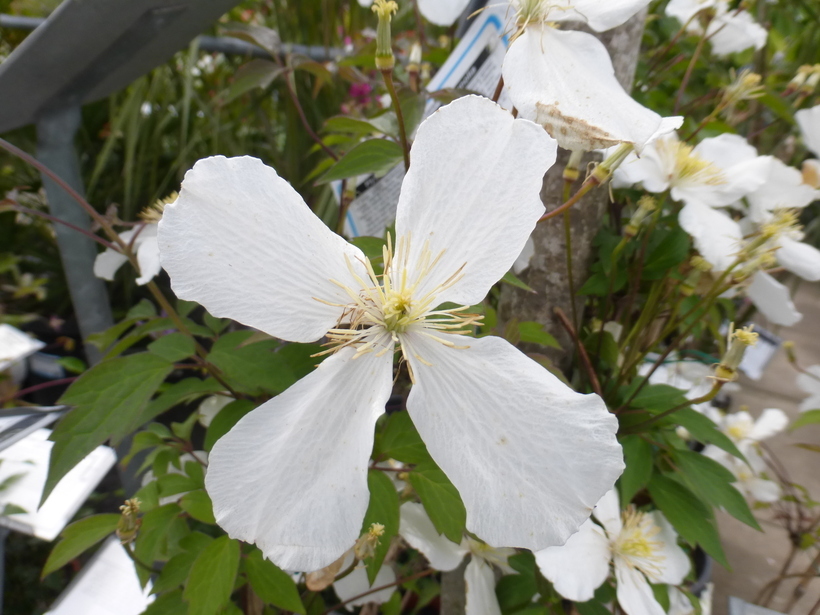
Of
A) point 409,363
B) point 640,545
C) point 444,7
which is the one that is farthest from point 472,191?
point 640,545

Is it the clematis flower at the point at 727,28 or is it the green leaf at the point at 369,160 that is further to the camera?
the clematis flower at the point at 727,28

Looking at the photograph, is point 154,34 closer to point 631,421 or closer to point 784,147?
point 631,421

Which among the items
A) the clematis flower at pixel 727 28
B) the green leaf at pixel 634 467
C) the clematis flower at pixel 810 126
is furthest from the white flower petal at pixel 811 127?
the green leaf at pixel 634 467

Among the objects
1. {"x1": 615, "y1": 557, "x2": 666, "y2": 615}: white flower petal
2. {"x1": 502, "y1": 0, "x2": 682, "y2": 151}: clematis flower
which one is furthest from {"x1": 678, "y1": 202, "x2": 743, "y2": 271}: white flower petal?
{"x1": 615, "y1": 557, "x2": 666, "y2": 615}: white flower petal


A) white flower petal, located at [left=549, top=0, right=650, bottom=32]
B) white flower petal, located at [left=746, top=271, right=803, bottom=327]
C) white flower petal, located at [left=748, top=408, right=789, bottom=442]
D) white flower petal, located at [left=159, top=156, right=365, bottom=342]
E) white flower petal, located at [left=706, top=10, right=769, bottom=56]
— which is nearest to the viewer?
white flower petal, located at [left=159, top=156, right=365, bottom=342]

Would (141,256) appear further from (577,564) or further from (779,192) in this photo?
(779,192)

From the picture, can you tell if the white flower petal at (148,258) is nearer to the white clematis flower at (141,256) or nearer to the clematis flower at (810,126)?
the white clematis flower at (141,256)

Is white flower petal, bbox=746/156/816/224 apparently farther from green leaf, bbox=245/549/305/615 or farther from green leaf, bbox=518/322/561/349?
green leaf, bbox=245/549/305/615
